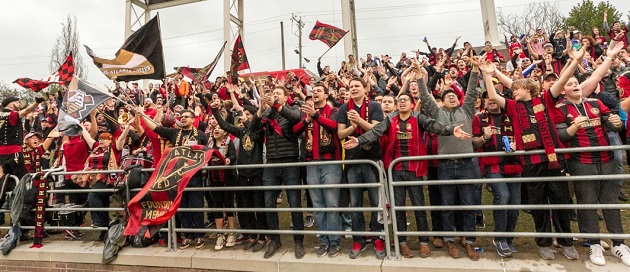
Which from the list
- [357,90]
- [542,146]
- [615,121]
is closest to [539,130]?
[542,146]

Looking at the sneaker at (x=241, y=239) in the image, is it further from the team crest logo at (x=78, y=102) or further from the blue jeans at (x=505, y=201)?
the blue jeans at (x=505, y=201)

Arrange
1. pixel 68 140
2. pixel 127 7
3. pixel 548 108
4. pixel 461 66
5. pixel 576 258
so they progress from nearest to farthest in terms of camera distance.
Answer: pixel 576 258, pixel 548 108, pixel 68 140, pixel 461 66, pixel 127 7

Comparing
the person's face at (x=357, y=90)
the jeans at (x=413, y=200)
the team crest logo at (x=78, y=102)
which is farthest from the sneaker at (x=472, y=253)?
the team crest logo at (x=78, y=102)

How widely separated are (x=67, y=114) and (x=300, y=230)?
4.42 m

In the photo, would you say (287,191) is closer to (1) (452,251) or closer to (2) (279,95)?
(2) (279,95)

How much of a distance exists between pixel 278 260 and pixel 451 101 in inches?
123

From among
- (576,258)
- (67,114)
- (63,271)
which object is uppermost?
(67,114)

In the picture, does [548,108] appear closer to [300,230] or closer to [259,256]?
[300,230]

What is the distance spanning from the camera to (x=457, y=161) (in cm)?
436

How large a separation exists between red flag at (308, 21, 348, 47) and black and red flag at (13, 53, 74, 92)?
20.3 ft

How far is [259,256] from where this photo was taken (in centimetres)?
478

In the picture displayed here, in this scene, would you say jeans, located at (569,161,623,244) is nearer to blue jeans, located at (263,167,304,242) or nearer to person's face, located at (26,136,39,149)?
blue jeans, located at (263,167,304,242)

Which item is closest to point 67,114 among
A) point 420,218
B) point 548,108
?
point 420,218

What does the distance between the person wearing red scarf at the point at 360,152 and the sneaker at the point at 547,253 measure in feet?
5.75
